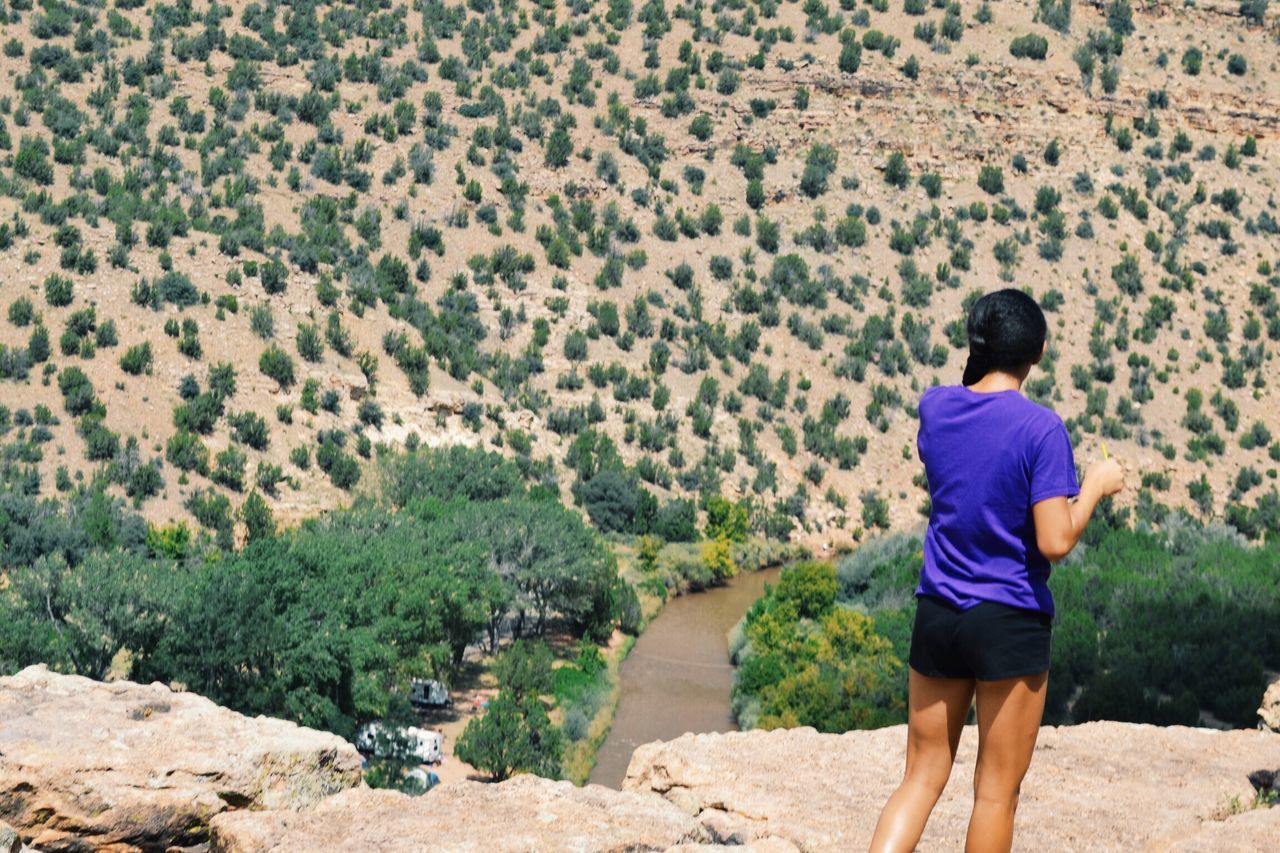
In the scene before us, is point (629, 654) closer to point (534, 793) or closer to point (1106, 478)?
point (534, 793)

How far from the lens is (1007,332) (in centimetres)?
449

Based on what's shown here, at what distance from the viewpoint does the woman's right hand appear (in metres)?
4.28

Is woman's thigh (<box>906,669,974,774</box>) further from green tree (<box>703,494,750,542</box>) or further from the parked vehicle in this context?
green tree (<box>703,494,750,542</box>)

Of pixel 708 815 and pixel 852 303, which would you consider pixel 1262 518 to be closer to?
pixel 852 303

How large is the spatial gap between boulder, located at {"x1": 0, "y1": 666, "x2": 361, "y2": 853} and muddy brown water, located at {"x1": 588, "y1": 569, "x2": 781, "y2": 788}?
16.0 meters

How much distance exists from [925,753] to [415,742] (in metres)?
18.5

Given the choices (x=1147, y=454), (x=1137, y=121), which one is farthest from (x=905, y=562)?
(x=1137, y=121)

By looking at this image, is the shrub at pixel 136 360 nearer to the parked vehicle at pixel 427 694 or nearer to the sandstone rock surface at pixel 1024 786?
the parked vehicle at pixel 427 694

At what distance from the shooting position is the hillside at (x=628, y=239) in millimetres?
36062

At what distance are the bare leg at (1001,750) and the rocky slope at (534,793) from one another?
4.26ft

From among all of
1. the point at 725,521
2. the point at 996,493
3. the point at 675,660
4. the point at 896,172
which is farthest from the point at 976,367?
the point at 896,172

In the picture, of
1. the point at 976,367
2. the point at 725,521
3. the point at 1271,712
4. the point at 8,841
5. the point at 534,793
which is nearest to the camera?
the point at 976,367

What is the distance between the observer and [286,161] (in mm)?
47906

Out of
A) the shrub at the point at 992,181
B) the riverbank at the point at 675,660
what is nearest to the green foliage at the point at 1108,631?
the riverbank at the point at 675,660
